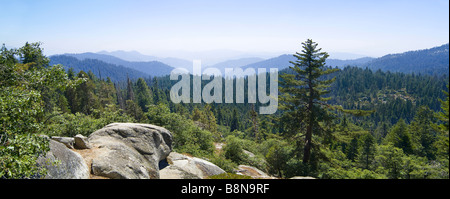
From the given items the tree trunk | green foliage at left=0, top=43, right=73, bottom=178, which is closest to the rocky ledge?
green foliage at left=0, top=43, right=73, bottom=178

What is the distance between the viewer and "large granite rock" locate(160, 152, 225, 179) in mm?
12916

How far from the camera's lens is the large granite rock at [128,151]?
930 cm

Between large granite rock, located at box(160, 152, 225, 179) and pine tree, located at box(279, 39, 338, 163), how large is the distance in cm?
907

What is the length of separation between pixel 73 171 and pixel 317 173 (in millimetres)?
18379

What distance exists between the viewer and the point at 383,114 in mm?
142125

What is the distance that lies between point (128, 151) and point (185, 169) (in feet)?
13.0

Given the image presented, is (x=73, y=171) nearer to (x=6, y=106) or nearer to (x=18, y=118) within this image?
(x=18, y=118)

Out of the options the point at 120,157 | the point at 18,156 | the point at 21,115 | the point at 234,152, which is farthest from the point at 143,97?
the point at 18,156

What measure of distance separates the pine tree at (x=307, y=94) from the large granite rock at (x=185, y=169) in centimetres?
907

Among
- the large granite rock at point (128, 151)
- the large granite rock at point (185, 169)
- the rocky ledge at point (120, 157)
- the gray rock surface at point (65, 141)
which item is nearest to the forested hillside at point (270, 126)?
the gray rock surface at point (65, 141)

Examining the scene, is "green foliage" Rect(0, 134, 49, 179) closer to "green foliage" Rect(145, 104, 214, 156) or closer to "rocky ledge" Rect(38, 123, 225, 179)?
"rocky ledge" Rect(38, 123, 225, 179)

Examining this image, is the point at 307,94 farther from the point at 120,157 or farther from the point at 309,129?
the point at 120,157
